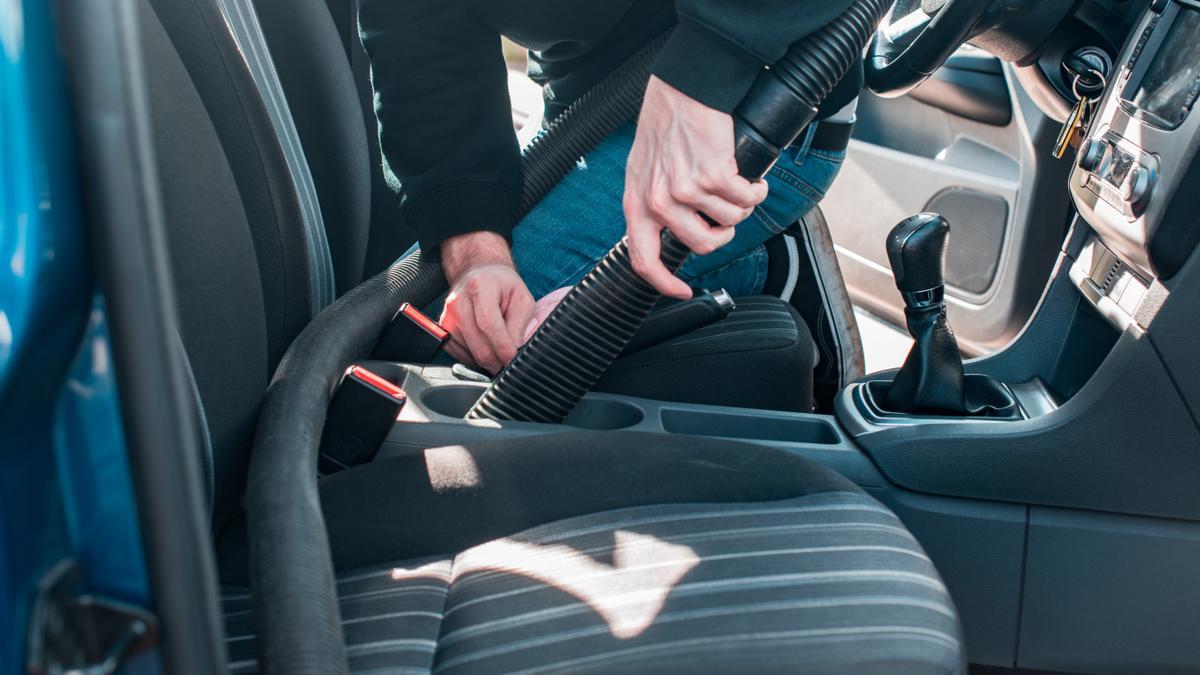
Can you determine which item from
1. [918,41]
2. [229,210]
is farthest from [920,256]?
[229,210]

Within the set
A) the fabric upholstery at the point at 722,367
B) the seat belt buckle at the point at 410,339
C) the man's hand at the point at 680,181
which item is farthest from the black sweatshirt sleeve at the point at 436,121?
the man's hand at the point at 680,181

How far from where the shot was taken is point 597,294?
1.03m

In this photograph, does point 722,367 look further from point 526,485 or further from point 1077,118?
point 1077,118

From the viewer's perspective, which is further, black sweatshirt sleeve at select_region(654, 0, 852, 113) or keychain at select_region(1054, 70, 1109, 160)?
keychain at select_region(1054, 70, 1109, 160)

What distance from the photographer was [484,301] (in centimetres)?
120

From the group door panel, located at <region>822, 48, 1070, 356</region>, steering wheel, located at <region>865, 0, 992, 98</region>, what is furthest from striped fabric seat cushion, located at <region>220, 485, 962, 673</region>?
door panel, located at <region>822, 48, 1070, 356</region>

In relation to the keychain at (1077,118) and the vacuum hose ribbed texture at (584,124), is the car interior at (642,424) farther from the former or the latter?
the vacuum hose ribbed texture at (584,124)

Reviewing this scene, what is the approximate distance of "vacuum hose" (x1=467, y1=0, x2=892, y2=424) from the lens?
909 mm

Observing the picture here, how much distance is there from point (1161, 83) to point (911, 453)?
1.44 feet

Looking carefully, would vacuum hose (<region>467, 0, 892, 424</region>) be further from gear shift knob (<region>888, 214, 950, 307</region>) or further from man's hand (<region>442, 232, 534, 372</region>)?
gear shift knob (<region>888, 214, 950, 307</region>)

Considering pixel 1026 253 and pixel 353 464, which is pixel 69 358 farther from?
pixel 1026 253

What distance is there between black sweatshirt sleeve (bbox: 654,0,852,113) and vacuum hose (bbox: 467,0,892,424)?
0.9 inches

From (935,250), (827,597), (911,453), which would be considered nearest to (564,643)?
(827,597)

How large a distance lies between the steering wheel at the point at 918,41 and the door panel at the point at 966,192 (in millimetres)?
697
